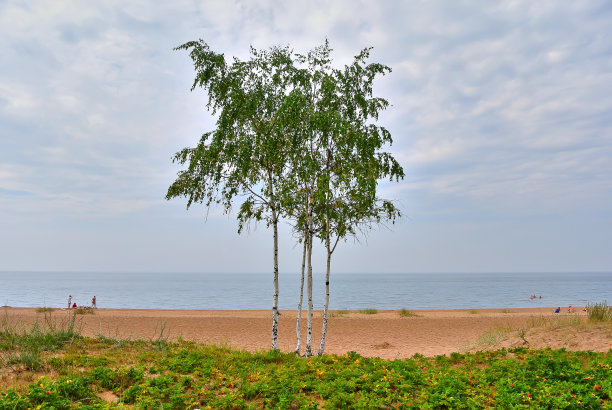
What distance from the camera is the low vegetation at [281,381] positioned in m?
6.50

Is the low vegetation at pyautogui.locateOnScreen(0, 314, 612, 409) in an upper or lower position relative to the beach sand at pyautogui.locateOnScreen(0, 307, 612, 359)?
upper

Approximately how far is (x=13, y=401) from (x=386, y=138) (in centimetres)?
1235

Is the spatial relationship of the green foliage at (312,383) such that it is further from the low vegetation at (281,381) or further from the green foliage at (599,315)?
the green foliage at (599,315)

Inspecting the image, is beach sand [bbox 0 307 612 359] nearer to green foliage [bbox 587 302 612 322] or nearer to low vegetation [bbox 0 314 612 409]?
green foliage [bbox 587 302 612 322]

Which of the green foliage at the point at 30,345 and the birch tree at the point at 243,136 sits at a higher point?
the birch tree at the point at 243,136

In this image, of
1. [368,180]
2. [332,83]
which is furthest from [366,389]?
[332,83]

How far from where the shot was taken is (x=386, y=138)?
14.6 metres

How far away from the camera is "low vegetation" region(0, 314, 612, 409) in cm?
650

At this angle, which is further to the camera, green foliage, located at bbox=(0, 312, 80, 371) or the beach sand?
the beach sand

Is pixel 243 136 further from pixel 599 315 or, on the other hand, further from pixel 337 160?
pixel 599 315

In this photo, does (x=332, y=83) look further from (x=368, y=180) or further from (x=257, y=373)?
(x=257, y=373)

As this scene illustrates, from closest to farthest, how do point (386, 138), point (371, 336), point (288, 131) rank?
point (288, 131), point (386, 138), point (371, 336)

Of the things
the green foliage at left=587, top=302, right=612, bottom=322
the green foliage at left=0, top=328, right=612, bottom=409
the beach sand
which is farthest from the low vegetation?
the green foliage at left=587, top=302, right=612, bottom=322

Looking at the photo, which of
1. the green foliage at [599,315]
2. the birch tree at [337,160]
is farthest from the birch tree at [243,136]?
the green foliage at [599,315]
